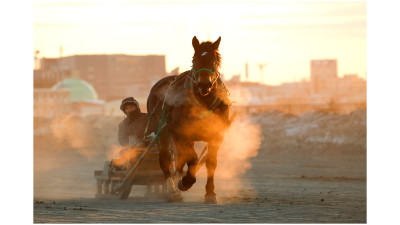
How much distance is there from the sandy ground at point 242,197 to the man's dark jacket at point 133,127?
140cm

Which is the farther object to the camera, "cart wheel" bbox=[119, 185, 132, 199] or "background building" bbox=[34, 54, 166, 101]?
"background building" bbox=[34, 54, 166, 101]

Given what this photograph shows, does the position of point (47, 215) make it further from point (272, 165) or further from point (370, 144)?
point (272, 165)

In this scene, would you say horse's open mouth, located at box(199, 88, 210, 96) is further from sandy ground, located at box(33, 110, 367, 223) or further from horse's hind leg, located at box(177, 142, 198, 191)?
sandy ground, located at box(33, 110, 367, 223)

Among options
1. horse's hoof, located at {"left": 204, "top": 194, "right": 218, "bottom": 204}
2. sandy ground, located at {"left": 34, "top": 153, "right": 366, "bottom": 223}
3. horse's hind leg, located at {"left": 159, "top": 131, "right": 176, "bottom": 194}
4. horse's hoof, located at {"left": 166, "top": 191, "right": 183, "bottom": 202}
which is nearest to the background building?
sandy ground, located at {"left": 34, "top": 153, "right": 366, "bottom": 223}

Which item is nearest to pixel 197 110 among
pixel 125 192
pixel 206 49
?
pixel 206 49

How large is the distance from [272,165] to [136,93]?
323ft

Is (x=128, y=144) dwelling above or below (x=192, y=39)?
below

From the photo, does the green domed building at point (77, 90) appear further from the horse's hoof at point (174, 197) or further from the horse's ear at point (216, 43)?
the horse's ear at point (216, 43)

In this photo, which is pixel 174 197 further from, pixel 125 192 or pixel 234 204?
pixel 125 192

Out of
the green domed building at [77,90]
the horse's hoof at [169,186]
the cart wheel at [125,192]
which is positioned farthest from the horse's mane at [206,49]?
the green domed building at [77,90]

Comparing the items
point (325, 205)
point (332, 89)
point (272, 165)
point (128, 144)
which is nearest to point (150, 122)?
point (128, 144)

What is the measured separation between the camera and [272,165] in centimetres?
3916

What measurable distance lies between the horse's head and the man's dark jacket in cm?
411

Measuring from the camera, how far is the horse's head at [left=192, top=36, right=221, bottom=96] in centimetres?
1491
